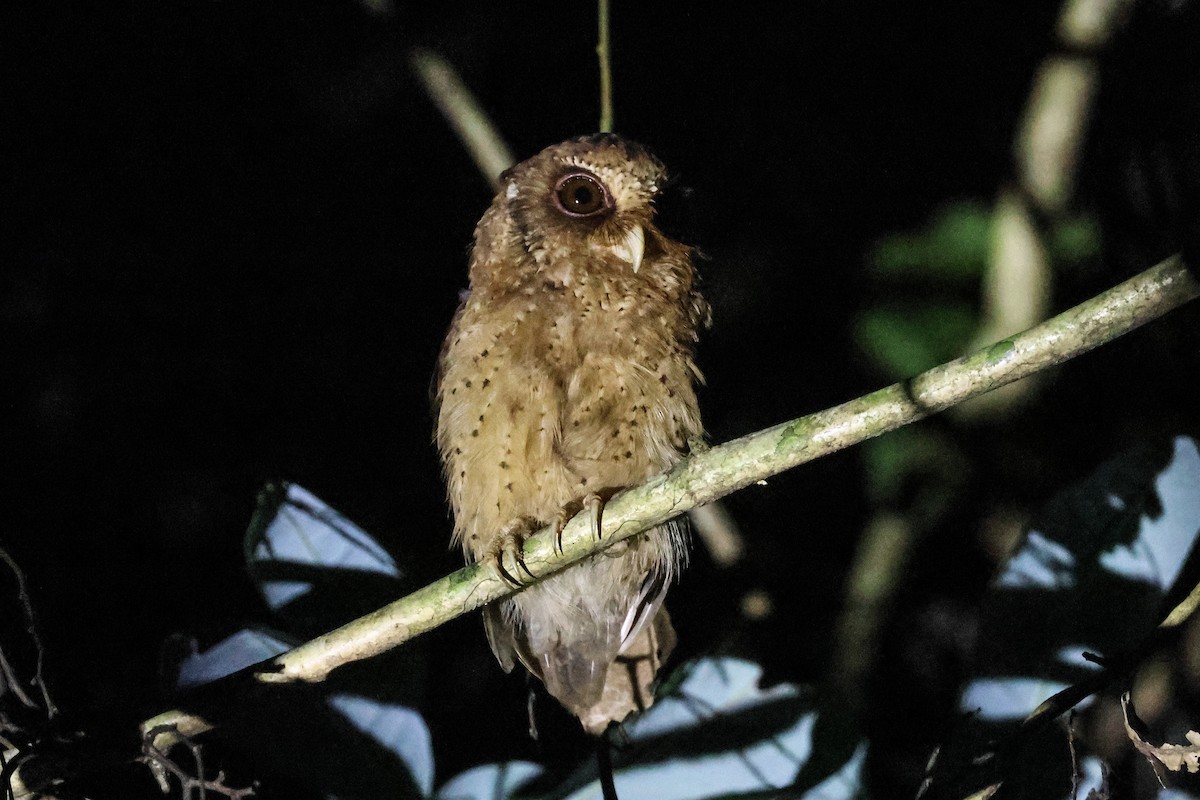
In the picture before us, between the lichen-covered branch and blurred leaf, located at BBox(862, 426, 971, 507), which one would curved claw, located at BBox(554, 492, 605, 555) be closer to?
the lichen-covered branch

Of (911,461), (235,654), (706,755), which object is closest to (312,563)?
(235,654)

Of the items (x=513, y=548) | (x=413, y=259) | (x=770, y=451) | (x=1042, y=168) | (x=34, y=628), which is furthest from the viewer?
(x=413, y=259)

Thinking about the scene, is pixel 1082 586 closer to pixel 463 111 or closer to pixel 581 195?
pixel 581 195

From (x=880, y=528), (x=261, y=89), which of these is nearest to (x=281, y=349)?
(x=261, y=89)

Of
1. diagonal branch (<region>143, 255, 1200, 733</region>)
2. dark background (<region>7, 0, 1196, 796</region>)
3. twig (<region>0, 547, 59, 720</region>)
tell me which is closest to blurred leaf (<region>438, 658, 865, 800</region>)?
dark background (<region>7, 0, 1196, 796</region>)

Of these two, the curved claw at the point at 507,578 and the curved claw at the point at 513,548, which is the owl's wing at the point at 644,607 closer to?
the curved claw at the point at 513,548

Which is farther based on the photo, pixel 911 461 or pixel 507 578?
pixel 911 461

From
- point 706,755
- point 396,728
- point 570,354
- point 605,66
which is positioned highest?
point 605,66

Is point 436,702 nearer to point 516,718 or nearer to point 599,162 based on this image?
point 516,718
